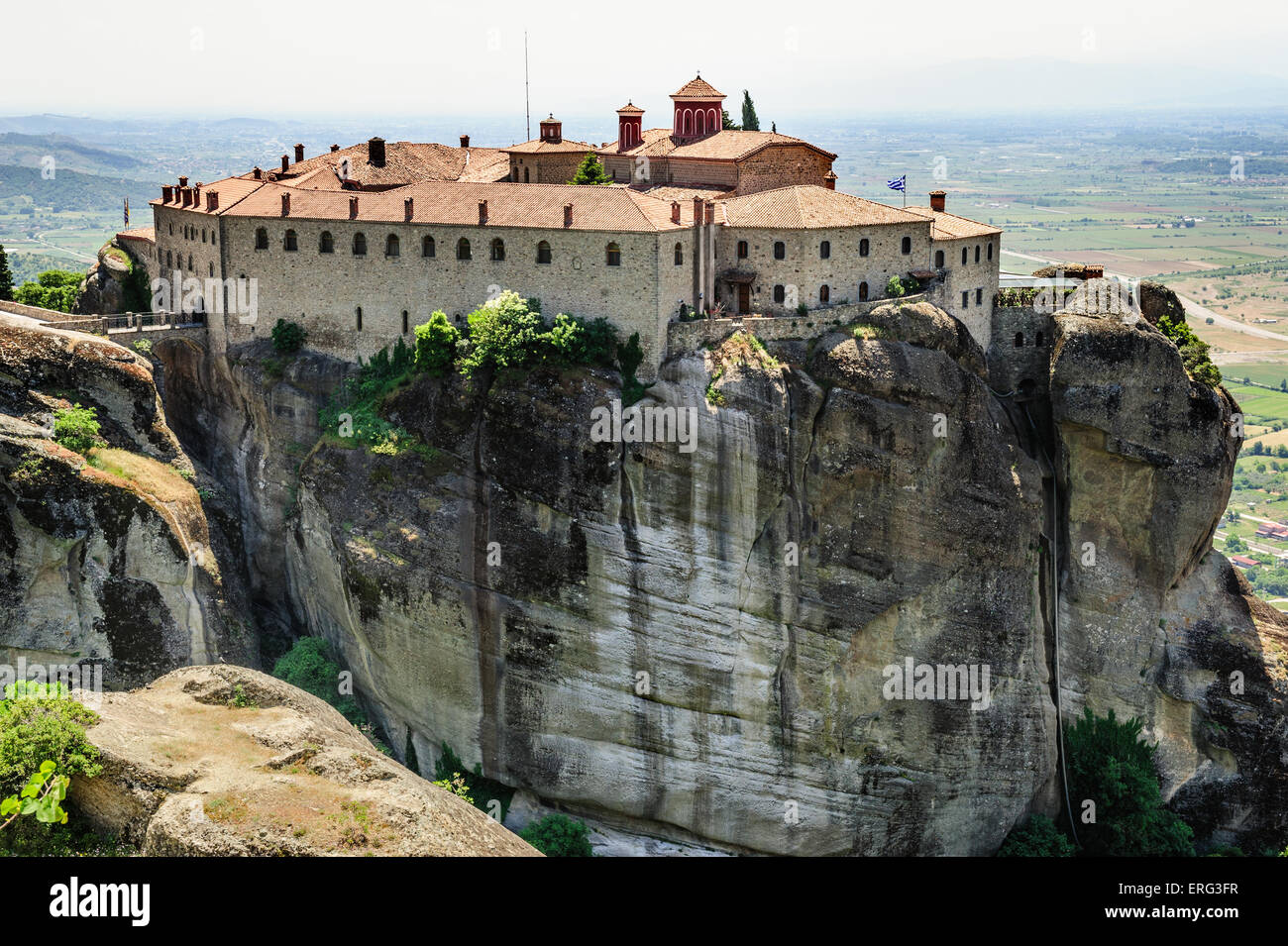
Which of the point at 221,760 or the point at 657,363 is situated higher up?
the point at 657,363

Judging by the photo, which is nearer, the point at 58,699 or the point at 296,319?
the point at 58,699

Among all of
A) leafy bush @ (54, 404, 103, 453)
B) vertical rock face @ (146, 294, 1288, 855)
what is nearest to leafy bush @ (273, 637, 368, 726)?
vertical rock face @ (146, 294, 1288, 855)

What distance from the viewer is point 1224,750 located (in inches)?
2126

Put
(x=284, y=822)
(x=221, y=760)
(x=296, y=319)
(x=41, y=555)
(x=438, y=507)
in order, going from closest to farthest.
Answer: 1. (x=284, y=822)
2. (x=221, y=760)
3. (x=41, y=555)
4. (x=438, y=507)
5. (x=296, y=319)

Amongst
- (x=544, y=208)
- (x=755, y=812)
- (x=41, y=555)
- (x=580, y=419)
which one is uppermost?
(x=544, y=208)

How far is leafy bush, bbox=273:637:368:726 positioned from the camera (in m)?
49.5

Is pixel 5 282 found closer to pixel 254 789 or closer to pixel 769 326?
pixel 769 326

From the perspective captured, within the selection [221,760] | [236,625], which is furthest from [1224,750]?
[221,760]

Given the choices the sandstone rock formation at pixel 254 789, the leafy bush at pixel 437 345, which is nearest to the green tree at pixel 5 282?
the leafy bush at pixel 437 345

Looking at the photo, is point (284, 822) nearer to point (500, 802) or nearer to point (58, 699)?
point (58, 699)

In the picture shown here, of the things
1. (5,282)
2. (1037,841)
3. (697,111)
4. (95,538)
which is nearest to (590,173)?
(697,111)

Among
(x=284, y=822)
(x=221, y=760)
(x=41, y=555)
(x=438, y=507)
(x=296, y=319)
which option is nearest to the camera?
(x=284, y=822)

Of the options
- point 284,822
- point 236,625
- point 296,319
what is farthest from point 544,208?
point 284,822

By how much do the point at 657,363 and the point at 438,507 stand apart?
341 inches
